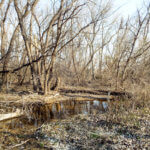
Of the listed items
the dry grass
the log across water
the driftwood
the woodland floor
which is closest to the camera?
the woodland floor

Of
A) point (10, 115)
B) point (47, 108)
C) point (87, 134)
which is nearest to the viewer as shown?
point (87, 134)

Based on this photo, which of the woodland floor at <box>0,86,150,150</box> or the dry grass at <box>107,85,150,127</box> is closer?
the woodland floor at <box>0,86,150,150</box>

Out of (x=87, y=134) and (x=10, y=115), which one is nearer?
(x=87, y=134)

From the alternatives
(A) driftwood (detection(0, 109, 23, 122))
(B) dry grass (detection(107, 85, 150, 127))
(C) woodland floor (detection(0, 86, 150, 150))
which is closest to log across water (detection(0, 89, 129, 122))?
(A) driftwood (detection(0, 109, 23, 122))

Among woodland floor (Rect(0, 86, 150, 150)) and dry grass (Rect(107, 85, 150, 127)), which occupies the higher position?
dry grass (Rect(107, 85, 150, 127))

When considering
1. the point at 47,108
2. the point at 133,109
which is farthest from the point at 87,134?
the point at 47,108

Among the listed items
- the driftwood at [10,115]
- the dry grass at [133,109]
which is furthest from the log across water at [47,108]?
the dry grass at [133,109]

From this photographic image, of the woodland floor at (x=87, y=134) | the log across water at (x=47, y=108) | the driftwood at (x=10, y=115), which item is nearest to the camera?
the woodland floor at (x=87, y=134)

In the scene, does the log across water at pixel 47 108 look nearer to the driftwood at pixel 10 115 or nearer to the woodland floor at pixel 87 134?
the driftwood at pixel 10 115

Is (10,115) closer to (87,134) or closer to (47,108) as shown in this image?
(47,108)

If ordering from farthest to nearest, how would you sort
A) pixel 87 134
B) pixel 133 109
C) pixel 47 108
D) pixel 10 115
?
pixel 47 108 < pixel 10 115 < pixel 133 109 < pixel 87 134

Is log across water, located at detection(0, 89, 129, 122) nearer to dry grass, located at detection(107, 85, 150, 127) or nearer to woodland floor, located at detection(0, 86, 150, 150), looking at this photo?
dry grass, located at detection(107, 85, 150, 127)

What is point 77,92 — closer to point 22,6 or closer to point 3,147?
point 22,6

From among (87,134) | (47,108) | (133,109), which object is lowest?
(87,134)
